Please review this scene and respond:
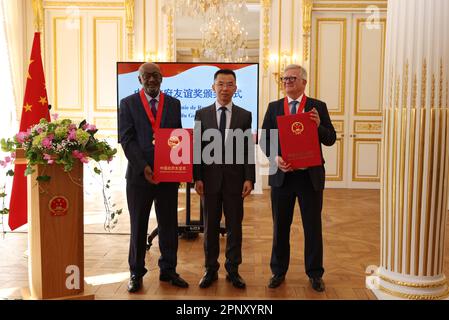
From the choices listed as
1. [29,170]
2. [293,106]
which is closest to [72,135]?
[29,170]

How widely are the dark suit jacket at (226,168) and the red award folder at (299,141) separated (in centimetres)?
24

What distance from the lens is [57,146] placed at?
254 centimetres

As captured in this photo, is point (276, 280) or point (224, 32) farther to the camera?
point (224, 32)

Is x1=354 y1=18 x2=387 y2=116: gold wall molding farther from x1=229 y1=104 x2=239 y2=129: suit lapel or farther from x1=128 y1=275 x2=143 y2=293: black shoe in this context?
x1=128 y1=275 x2=143 y2=293: black shoe

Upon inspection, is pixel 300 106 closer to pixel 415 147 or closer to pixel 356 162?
pixel 415 147

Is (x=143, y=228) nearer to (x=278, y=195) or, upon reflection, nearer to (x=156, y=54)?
(x=278, y=195)

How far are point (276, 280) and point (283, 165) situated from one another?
2.70 feet

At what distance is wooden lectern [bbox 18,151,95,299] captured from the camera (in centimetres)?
261

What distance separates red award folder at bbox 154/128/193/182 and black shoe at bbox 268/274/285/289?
3.06 ft

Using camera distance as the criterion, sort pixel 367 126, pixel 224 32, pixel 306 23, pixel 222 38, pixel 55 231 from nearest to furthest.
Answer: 1. pixel 55 231
2. pixel 224 32
3. pixel 222 38
4. pixel 306 23
5. pixel 367 126

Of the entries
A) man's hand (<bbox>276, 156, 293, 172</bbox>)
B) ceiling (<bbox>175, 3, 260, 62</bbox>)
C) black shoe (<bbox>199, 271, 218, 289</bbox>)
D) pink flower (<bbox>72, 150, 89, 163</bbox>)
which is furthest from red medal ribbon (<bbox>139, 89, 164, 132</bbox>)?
ceiling (<bbox>175, 3, 260, 62</bbox>)

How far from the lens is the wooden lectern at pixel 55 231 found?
2605 mm

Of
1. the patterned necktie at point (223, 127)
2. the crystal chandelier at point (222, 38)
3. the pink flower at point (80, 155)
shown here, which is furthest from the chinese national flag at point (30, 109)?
the crystal chandelier at point (222, 38)
